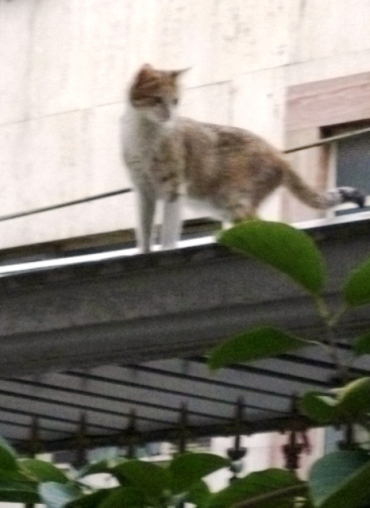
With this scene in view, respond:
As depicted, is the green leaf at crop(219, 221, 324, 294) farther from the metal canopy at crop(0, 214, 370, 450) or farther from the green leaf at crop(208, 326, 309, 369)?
the metal canopy at crop(0, 214, 370, 450)

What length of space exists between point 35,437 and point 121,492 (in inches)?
21.9

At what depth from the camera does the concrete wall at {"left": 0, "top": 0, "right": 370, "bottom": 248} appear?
8859mm

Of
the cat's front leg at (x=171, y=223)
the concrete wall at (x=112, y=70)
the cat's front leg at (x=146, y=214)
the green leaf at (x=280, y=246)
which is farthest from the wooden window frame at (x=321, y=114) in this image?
the green leaf at (x=280, y=246)

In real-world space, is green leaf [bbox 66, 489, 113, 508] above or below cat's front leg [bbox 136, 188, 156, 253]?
below

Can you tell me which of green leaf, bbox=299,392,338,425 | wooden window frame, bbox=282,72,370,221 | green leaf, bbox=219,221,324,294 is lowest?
green leaf, bbox=299,392,338,425

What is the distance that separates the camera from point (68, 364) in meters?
2.30

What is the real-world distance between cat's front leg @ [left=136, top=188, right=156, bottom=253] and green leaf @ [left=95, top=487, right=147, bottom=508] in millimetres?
3276

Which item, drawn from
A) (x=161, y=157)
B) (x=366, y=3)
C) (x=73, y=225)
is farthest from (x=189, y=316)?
(x=73, y=225)

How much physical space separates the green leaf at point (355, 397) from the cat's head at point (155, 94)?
383 centimetres

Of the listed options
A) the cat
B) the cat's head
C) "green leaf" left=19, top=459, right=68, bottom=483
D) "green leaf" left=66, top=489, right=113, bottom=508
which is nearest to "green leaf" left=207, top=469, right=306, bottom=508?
"green leaf" left=66, top=489, right=113, bottom=508

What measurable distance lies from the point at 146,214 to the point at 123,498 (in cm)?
348

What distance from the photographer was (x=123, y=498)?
2037mm

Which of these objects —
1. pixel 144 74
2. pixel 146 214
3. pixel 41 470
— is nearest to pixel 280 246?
pixel 41 470

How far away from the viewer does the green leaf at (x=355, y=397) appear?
183 cm
